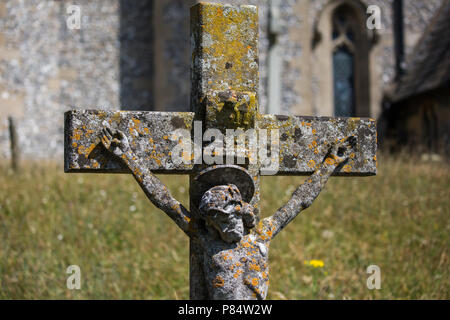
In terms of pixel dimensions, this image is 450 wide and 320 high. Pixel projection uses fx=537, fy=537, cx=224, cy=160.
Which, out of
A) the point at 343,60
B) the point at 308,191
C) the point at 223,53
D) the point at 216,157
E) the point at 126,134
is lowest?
the point at 308,191

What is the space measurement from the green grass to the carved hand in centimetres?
204

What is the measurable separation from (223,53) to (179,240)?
10.3 ft

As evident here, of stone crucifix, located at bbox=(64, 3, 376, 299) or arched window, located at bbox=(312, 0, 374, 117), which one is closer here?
stone crucifix, located at bbox=(64, 3, 376, 299)

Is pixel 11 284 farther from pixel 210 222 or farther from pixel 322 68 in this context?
pixel 322 68

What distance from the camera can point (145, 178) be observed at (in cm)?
246

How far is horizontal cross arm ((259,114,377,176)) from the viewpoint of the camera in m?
2.70

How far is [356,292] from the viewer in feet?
14.6

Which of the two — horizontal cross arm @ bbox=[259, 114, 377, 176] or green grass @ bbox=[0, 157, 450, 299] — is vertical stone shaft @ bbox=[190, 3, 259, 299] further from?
green grass @ bbox=[0, 157, 450, 299]
